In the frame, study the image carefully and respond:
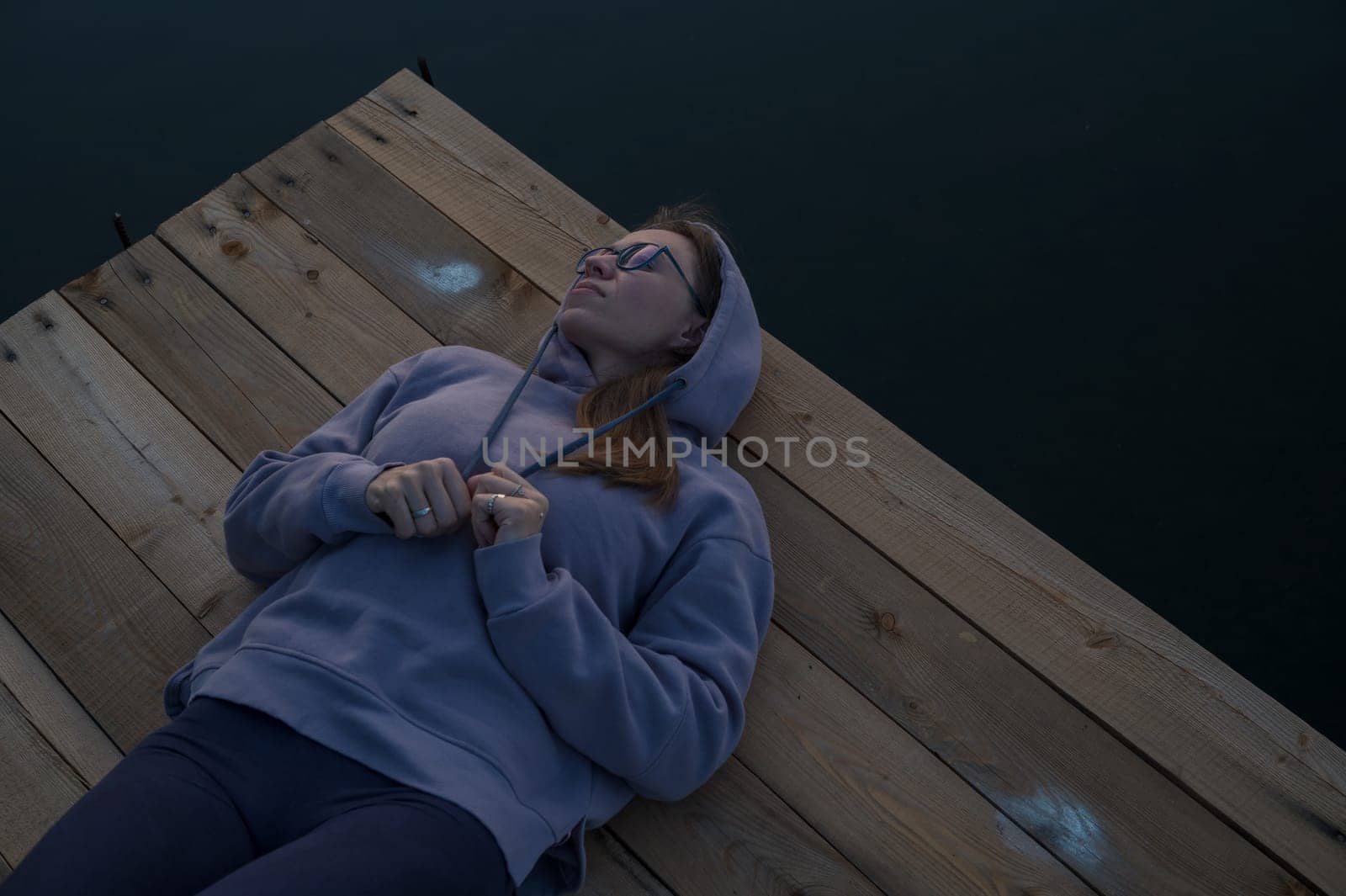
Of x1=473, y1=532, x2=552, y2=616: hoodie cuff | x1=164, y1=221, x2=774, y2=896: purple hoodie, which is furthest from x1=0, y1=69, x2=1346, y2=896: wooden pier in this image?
x1=473, y1=532, x2=552, y2=616: hoodie cuff

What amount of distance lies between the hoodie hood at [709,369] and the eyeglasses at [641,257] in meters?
0.05

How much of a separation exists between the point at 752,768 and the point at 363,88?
258 cm

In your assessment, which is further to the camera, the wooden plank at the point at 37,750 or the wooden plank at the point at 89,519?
the wooden plank at the point at 89,519

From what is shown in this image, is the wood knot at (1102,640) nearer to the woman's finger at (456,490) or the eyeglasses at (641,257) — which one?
the eyeglasses at (641,257)

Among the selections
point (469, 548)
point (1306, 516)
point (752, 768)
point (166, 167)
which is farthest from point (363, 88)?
point (1306, 516)

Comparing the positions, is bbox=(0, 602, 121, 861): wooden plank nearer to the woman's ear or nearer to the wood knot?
the woman's ear

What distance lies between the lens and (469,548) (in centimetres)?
164

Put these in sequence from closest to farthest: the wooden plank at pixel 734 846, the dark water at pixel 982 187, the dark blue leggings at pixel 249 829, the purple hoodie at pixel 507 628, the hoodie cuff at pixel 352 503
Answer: the dark blue leggings at pixel 249 829
the purple hoodie at pixel 507 628
the hoodie cuff at pixel 352 503
the wooden plank at pixel 734 846
the dark water at pixel 982 187

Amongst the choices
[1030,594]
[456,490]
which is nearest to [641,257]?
[456,490]

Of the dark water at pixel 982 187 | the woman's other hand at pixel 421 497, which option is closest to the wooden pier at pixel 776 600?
the woman's other hand at pixel 421 497

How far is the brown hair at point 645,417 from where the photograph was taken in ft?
5.65

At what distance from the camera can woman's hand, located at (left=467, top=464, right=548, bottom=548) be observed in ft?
5.09

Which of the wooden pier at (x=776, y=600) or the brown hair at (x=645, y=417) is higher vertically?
the brown hair at (x=645, y=417)

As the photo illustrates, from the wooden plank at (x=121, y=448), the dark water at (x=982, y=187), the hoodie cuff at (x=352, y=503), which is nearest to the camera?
the hoodie cuff at (x=352, y=503)
